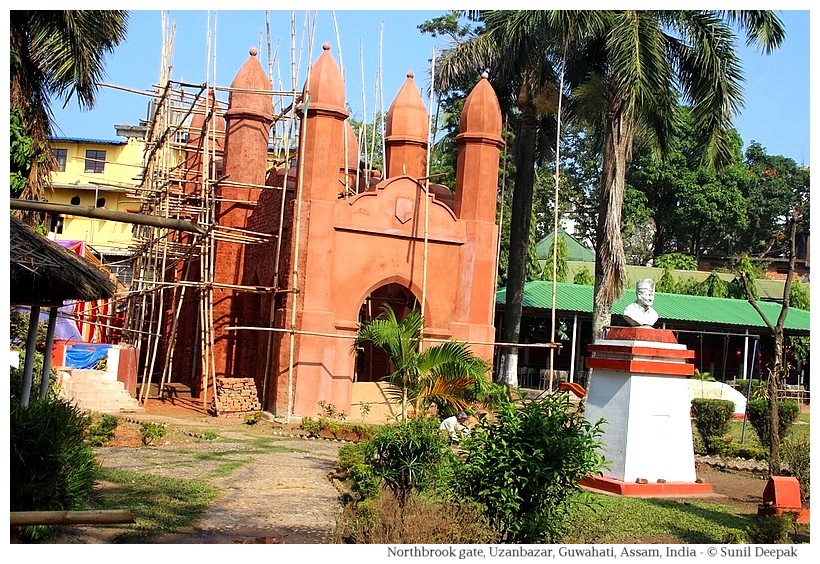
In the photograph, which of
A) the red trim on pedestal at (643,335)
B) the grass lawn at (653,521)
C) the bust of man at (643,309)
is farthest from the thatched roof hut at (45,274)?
the bust of man at (643,309)

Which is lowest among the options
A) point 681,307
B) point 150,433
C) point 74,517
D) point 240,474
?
point 240,474

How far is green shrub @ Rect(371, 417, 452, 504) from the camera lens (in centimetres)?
868

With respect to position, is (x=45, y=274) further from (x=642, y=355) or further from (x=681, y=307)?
(x=681, y=307)

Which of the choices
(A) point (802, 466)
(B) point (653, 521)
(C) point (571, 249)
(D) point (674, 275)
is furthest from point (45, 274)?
(C) point (571, 249)

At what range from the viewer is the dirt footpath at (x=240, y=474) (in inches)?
316

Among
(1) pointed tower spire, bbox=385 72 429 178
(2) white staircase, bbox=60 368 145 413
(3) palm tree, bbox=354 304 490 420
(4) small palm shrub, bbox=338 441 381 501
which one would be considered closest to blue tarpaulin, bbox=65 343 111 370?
(2) white staircase, bbox=60 368 145 413

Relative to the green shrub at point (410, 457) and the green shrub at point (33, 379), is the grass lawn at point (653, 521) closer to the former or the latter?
the green shrub at point (410, 457)

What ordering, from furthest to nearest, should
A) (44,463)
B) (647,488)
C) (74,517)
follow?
(647,488), (44,463), (74,517)

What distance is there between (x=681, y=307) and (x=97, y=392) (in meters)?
17.5

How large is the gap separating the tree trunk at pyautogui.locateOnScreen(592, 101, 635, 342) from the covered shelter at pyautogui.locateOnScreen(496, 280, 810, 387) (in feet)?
21.4

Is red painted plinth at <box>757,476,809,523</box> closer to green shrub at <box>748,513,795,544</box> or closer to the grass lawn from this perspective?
the grass lawn

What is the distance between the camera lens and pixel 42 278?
9406 mm

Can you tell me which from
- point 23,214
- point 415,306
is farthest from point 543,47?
point 23,214

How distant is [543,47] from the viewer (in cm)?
2177
